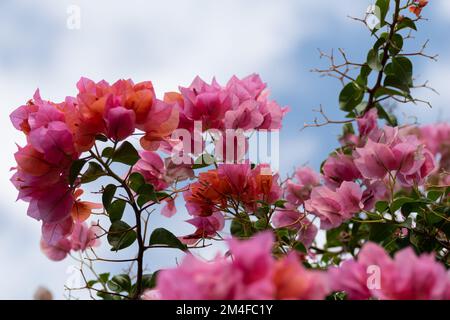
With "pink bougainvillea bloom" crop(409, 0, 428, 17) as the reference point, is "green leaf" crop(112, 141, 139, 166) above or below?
below

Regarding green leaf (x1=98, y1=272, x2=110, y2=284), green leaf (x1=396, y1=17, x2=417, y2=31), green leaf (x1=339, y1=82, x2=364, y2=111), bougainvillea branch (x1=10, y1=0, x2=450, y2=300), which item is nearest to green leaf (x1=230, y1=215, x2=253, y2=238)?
bougainvillea branch (x1=10, y1=0, x2=450, y2=300)

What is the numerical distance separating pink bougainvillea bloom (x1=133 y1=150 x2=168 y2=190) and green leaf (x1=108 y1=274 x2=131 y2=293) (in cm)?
16

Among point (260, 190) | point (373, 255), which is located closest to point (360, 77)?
point (260, 190)

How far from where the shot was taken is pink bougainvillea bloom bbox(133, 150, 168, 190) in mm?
1023

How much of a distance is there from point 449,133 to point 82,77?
1671mm

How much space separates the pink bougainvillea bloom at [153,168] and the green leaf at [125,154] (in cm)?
16

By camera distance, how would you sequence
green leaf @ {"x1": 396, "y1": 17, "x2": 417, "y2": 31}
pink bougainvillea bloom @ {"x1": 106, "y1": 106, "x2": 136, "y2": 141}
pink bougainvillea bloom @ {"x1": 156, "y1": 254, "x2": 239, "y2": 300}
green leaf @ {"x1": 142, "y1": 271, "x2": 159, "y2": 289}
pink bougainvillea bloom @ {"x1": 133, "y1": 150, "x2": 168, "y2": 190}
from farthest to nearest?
green leaf @ {"x1": 396, "y1": 17, "x2": 417, "y2": 31}
pink bougainvillea bloom @ {"x1": 133, "y1": 150, "x2": 168, "y2": 190}
green leaf @ {"x1": 142, "y1": 271, "x2": 159, "y2": 289}
pink bougainvillea bloom @ {"x1": 106, "y1": 106, "x2": 136, "y2": 141}
pink bougainvillea bloom @ {"x1": 156, "y1": 254, "x2": 239, "y2": 300}

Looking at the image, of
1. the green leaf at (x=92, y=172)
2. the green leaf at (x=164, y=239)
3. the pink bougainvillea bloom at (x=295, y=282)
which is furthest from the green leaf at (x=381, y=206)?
the pink bougainvillea bloom at (x=295, y=282)

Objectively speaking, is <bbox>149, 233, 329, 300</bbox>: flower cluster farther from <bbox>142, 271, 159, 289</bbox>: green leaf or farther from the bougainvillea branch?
<bbox>142, 271, 159, 289</bbox>: green leaf

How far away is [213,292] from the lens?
1.39 ft

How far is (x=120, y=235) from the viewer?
0.94 metres

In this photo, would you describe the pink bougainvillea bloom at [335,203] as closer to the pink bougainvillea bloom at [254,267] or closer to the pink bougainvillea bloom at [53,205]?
the pink bougainvillea bloom at [53,205]
